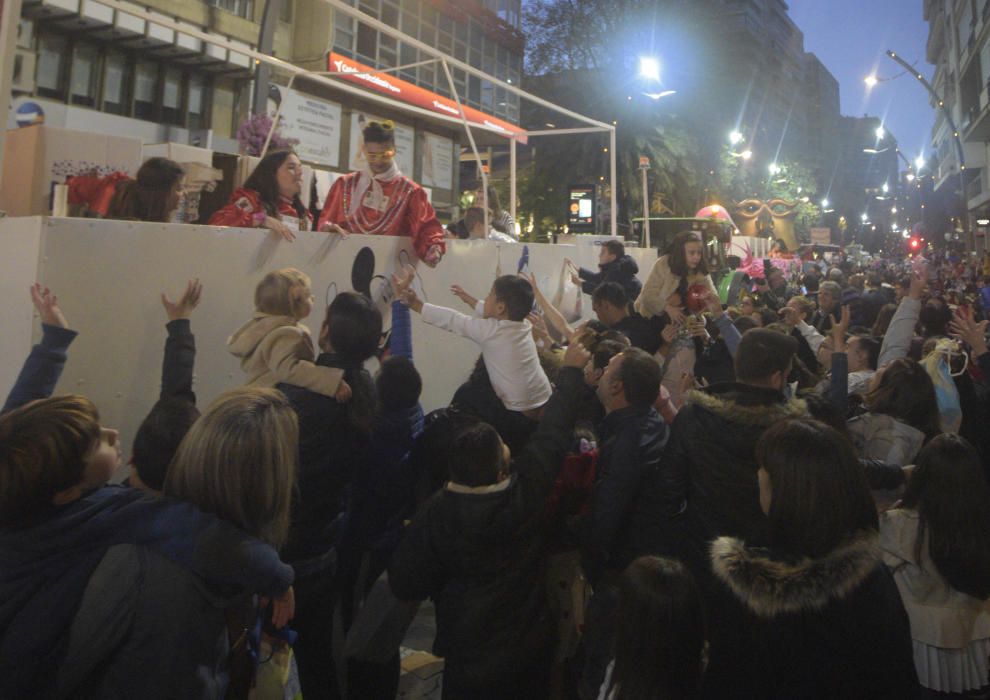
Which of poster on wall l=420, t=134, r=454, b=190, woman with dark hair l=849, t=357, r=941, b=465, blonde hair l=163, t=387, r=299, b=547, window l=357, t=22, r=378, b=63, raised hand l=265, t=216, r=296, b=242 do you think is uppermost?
window l=357, t=22, r=378, b=63

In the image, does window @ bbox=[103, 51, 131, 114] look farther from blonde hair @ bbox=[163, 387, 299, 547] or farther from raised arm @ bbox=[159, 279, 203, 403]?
blonde hair @ bbox=[163, 387, 299, 547]

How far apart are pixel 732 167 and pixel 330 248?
3456cm

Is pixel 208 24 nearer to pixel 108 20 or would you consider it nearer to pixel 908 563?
pixel 108 20

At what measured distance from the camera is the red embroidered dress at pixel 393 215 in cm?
528

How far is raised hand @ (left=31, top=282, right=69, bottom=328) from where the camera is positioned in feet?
9.81

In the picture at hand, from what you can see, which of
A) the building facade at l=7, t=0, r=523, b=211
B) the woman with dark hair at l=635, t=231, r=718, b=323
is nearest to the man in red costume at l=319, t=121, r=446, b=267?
the woman with dark hair at l=635, t=231, r=718, b=323

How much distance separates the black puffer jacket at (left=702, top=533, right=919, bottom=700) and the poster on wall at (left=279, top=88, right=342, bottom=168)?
20608mm

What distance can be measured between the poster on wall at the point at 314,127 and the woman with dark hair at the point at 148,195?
1761cm

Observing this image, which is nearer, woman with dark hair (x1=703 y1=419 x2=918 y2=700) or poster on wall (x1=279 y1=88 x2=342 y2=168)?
woman with dark hair (x1=703 y1=419 x2=918 y2=700)

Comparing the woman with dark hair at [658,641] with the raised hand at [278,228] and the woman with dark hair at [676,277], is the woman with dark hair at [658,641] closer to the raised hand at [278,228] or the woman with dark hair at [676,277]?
the raised hand at [278,228]

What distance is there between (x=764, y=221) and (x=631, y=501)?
26698mm

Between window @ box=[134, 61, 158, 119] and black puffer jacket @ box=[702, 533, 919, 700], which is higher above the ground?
window @ box=[134, 61, 158, 119]

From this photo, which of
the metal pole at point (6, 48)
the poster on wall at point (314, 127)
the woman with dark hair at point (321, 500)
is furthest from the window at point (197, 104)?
the woman with dark hair at point (321, 500)

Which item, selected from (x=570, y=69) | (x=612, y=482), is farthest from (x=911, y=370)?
(x=570, y=69)
